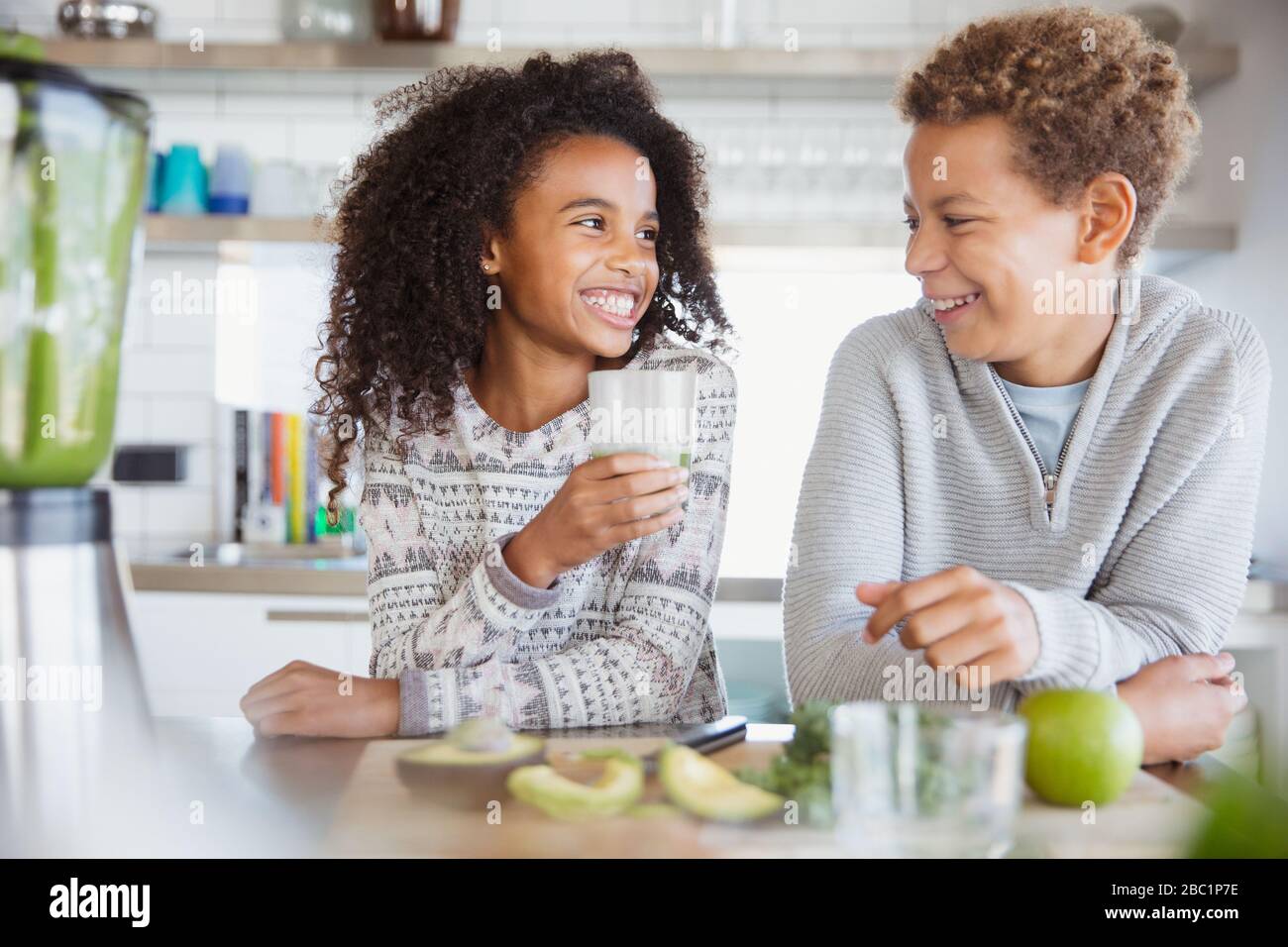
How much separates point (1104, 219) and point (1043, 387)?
0.21m

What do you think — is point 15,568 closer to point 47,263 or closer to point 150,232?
point 47,263

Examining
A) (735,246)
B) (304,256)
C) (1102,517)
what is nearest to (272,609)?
(304,256)

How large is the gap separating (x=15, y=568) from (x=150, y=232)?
2.61 metres

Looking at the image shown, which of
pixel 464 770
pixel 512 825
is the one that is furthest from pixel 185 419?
pixel 512 825

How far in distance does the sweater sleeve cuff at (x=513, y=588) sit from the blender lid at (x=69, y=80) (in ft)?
2.21

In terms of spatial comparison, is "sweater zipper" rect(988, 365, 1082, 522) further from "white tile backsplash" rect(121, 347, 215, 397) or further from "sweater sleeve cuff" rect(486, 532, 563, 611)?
"white tile backsplash" rect(121, 347, 215, 397)

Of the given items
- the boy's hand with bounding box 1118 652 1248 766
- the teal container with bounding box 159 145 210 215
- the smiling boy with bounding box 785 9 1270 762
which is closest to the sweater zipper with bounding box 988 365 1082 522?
the smiling boy with bounding box 785 9 1270 762

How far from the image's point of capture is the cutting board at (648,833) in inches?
26.9

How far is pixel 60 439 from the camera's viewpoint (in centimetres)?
65

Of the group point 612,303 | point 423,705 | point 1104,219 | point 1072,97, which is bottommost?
point 423,705

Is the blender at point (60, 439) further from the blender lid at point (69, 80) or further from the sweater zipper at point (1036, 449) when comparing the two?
the sweater zipper at point (1036, 449)

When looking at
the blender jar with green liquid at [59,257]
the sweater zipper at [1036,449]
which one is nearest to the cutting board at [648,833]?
the blender jar with green liquid at [59,257]

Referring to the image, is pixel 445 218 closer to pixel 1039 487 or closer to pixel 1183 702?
pixel 1039 487
